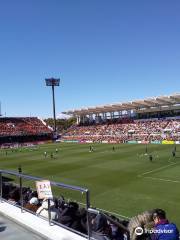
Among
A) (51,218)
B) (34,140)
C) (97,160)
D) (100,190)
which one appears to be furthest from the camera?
(34,140)

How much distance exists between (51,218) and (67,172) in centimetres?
2871

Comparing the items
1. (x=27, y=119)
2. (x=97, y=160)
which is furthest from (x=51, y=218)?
(x=27, y=119)

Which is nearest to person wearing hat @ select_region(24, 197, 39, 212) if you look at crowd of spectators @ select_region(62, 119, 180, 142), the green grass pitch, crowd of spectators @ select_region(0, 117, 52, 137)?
the green grass pitch

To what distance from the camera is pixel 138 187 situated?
85.2 feet

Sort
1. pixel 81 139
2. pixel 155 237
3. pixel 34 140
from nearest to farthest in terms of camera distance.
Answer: pixel 155 237 < pixel 81 139 < pixel 34 140

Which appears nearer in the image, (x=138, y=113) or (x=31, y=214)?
(x=31, y=214)

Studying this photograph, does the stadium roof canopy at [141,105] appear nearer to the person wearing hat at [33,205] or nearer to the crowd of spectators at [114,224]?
the person wearing hat at [33,205]

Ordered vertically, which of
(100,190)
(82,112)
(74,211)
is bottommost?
(100,190)

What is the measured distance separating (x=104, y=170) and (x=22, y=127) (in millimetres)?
67219

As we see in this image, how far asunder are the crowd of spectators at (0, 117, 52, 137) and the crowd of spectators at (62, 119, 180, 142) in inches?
313

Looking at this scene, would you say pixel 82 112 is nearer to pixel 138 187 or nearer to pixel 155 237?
pixel 138 187

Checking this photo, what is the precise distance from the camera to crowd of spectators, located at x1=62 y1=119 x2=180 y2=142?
74688mm

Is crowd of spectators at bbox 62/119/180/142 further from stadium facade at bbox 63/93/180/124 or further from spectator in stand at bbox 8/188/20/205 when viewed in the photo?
spectator in stand at bbox 8/188/20/205
